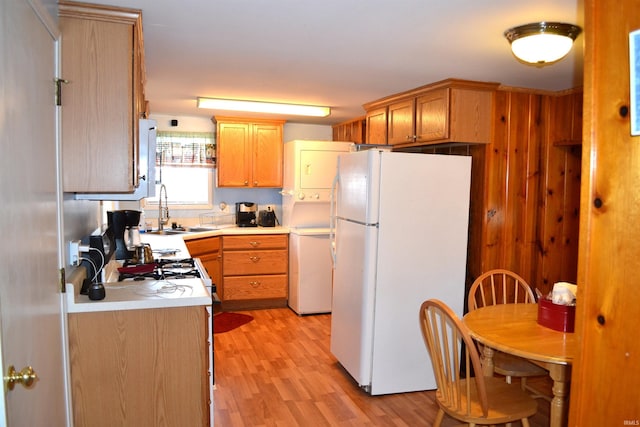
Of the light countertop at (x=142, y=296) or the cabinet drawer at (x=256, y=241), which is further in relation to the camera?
the cabinet drawer at (x=256, y=241)

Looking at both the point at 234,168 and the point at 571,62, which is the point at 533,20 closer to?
the point at 571,62

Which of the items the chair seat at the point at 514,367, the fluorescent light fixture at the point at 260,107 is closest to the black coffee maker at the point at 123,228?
the fluorescent light fixture at the point at 260,107

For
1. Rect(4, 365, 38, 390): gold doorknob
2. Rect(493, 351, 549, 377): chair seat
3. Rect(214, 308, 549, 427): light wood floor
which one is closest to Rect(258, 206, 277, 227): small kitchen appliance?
Rect(214, 308, 549, 427): light wood floor

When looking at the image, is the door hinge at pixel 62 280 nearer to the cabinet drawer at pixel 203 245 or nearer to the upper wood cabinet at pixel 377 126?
the cabinet drawer at pixel 203 245

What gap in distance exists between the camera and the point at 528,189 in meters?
3.50

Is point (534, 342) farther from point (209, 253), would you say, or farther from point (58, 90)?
point (209, 253)

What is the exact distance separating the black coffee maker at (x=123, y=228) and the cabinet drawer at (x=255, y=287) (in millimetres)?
1853

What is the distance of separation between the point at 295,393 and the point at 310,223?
2326 millimetres

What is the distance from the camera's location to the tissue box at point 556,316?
225 centimetres

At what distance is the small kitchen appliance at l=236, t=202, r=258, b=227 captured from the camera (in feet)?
18.0

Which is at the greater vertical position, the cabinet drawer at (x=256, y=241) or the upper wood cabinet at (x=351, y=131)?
the upper wood cabinet at (x=351, y=131)

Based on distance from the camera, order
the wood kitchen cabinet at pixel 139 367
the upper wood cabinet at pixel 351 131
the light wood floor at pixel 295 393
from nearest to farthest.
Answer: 1. the wood kitchen cabinet at pixel 139 367
2. the light wood floor at pixel 295 393
3. the upper wood cabinet at pixel 351 131

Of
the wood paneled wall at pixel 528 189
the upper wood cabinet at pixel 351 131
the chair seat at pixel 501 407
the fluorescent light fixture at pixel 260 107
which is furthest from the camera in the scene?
the upper wood cabinet at pixel 351 131

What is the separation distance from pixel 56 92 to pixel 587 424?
6.85ft
